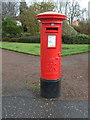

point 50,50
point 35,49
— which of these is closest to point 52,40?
point 50,50

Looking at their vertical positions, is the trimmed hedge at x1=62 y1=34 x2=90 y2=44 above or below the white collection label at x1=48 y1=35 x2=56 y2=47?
above

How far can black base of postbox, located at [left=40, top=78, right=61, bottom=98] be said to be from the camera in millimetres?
3820

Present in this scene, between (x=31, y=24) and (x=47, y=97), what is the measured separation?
21128 mm

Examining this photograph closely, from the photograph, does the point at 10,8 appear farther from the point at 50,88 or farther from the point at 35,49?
the point at 50,88

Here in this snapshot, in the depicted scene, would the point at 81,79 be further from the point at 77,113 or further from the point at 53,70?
the point at 77,113

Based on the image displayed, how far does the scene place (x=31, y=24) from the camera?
24.1 meters

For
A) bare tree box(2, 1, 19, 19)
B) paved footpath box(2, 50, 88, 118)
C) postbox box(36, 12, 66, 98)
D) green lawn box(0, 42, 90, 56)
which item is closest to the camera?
paved footpath box(2, 50, 88, 118)

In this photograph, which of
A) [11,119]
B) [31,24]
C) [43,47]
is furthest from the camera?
[31,24]

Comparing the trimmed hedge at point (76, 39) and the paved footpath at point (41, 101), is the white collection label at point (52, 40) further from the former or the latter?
the trimmed hedge at point (76, 39)

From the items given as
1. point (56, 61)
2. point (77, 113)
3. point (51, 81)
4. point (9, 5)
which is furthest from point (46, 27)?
point (9, 5)

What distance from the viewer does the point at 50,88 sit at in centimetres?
384

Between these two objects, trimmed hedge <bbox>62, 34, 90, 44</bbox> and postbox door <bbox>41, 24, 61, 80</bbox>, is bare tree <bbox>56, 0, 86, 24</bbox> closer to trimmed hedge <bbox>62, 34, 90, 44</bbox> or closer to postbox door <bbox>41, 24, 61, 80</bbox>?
trimmed hedge <bbox>62, 34, 90, 44</bbox>

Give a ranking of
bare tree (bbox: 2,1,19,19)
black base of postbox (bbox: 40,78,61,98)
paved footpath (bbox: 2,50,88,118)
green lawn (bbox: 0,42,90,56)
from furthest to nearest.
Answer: bare tree (bbox: 2,1,19,19) < green lawn (bbox: 0,42,90,56) < black base of postbox (bbox: 40,78,61,98) < paved footpath (bbox: 2,50,88,118)

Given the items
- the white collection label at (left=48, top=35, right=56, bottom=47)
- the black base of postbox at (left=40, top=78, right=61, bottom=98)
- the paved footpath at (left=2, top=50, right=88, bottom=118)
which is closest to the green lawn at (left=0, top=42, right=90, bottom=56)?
the paved footpath at (left=2, top=50, right=88, bottom=118)
